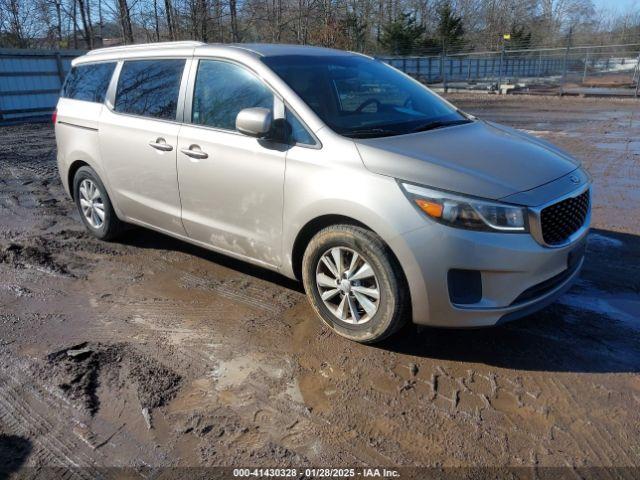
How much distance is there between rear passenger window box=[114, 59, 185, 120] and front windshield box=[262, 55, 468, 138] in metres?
0.94

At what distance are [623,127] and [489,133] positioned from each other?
11.4 m

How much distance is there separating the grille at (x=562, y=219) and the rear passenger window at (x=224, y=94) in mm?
1929

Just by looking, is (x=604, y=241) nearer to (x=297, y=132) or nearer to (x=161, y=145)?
A: (x=297, y=132)

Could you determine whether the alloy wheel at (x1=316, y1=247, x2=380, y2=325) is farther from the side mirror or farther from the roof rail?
the roof rail

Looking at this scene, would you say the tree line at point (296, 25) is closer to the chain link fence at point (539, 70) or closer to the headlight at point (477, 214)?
the chain link fence at point (539, 70)

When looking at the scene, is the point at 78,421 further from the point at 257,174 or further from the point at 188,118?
the point at 188,118

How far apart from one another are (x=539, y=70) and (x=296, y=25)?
1496 cm

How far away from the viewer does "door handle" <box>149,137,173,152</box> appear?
4.25m

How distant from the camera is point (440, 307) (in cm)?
304

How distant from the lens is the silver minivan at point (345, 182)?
117 inches

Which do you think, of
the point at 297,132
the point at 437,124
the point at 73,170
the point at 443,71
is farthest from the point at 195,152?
the point at 443,71

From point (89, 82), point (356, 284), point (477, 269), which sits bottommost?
point (356, 284)

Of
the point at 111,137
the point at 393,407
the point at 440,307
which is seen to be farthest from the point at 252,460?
the point at 111,137

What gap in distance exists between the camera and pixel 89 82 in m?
5.34
